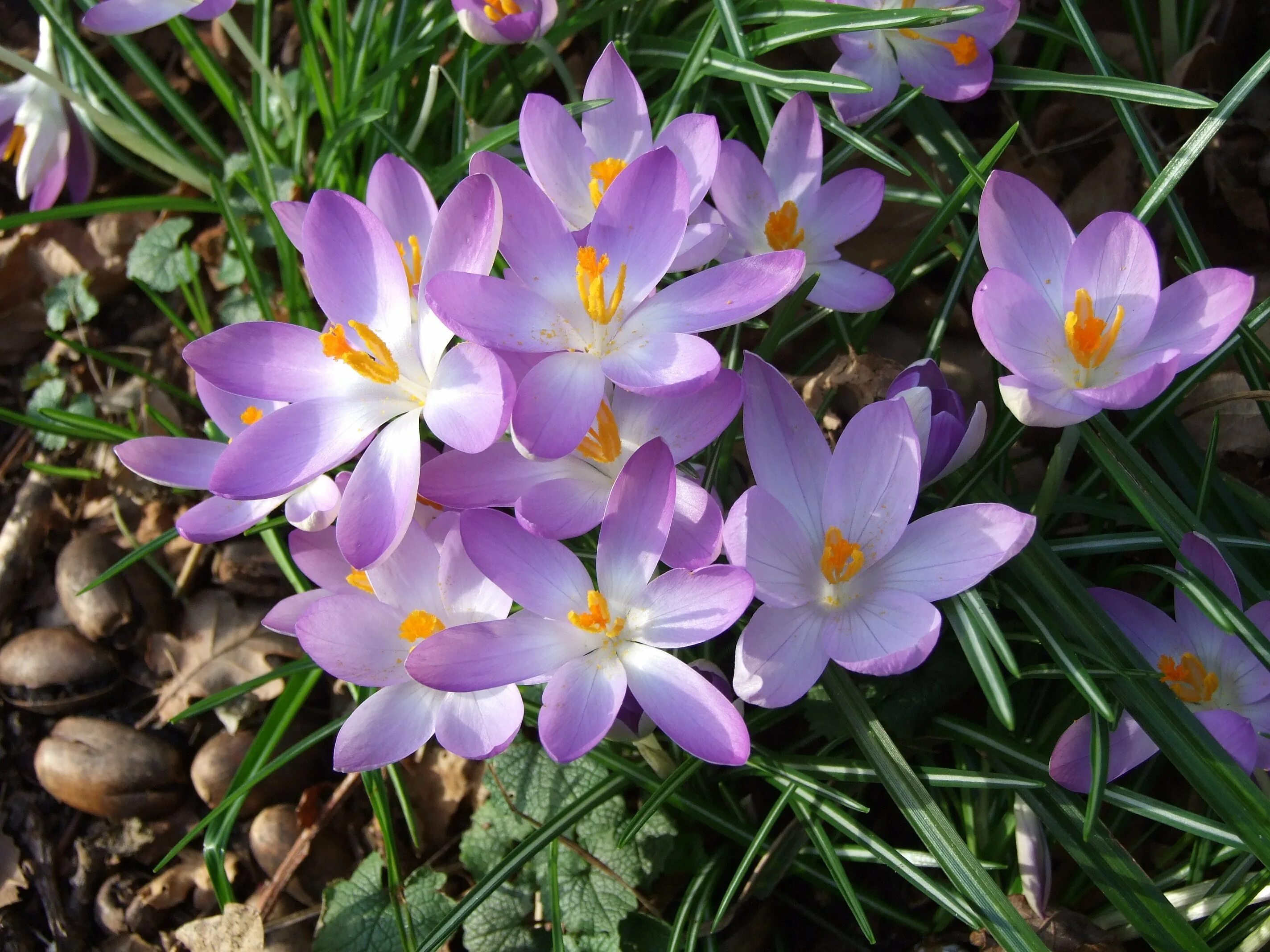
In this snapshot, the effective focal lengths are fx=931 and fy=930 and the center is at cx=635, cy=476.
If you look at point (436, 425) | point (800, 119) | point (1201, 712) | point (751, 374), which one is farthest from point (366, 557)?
point (1201, 712)

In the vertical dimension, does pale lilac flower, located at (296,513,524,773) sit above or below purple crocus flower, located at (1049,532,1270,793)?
above

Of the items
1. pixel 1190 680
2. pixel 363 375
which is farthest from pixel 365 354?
pixel 1190 680

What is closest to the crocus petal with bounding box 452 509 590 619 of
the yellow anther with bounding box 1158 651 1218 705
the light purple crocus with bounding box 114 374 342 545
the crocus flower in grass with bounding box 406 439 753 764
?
the crocus flower in grass with bounding box 406 439 753 764

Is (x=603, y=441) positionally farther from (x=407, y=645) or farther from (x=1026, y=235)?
(x=1026, y=235)

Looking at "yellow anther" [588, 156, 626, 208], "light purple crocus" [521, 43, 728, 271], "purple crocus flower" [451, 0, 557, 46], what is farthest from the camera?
"purple crocus flower" [451, 0, 557, 46]

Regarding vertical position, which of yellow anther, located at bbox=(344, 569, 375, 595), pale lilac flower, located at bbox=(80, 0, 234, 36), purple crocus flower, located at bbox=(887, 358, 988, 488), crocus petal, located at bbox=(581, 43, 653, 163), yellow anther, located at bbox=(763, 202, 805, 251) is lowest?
yellow anther, located at bbox=(344, 569, 375, 595)

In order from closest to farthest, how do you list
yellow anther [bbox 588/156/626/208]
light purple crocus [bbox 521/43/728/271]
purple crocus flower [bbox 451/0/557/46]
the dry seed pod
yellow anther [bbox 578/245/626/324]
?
yellow anther [bbox 578/245/626/324], light purple crocus [bbox 521/43/728/271], yellow anther [bbox 588/156/626/208], purple crocus flower [bbox 451/0/557/46], the dry seed pod

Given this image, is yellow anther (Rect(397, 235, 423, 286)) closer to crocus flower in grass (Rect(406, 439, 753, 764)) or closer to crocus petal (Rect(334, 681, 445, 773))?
crocus flower in grass (Rect(406, 439, 753, 764))

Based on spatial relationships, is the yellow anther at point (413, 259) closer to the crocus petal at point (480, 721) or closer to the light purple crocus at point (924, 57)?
the crocus petal at point (480, 721)
